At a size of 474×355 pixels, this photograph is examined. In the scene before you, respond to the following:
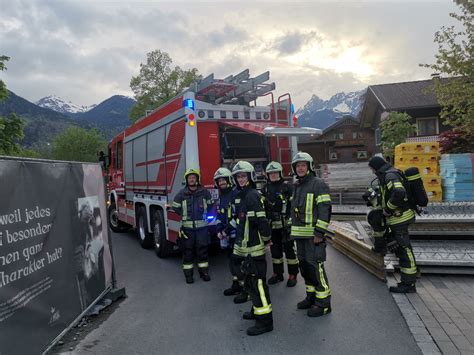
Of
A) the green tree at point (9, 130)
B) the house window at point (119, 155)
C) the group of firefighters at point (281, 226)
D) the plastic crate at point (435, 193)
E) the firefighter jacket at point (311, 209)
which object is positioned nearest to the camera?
the group of firefighters at point (281, 226)

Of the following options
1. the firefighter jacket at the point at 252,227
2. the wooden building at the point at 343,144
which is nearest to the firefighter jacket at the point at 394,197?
the firefighter jacket at the point at 252,227

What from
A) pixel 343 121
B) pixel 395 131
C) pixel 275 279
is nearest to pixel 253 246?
pixel 275 279

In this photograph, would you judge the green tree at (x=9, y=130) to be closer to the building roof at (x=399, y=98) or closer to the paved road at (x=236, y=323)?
the paved road at (x=236, y=323)

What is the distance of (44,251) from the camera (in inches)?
132

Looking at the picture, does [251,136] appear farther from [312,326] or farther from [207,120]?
[312,326]

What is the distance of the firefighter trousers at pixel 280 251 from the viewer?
5.41 metres

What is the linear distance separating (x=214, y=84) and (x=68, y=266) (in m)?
4.09

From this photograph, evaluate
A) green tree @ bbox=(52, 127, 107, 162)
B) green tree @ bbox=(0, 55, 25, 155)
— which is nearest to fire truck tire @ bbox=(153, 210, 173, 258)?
green tree @ bbox=(0, 55, 25, 155)

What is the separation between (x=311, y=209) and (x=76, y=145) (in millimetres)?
61167

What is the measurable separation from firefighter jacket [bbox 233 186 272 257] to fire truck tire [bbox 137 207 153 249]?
4.45 m

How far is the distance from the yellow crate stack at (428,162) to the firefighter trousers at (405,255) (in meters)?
4.58

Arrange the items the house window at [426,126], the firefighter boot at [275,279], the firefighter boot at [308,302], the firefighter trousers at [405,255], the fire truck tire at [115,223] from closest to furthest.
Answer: the firefighter boot at [308,302] → the firefighter trousers at [405,255] → the firefighter boot at [275,279] → the fire truck tire at [115,223] → the house window at [426,126]

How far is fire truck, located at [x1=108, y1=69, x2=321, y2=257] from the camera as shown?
630 centimetres

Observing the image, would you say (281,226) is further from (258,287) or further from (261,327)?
(261,327)
